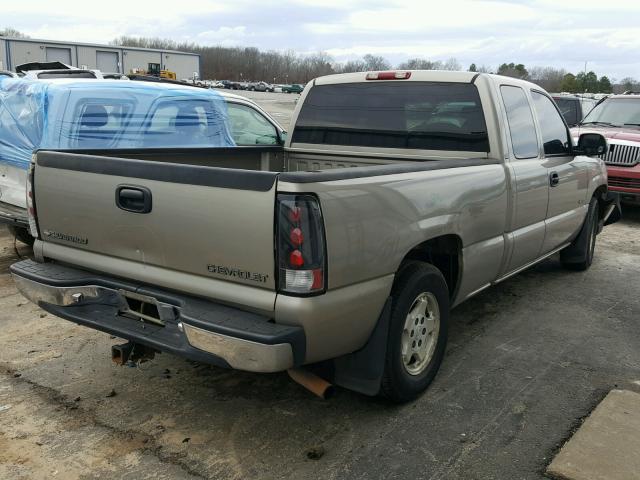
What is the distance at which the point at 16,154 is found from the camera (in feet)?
20.9

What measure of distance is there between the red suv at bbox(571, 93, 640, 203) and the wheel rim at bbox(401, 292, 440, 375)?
24.0 ft

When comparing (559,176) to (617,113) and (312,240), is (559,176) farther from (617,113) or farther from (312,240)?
(617,113)

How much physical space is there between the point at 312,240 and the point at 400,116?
7.82 feet

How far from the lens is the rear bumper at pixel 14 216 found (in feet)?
19.8

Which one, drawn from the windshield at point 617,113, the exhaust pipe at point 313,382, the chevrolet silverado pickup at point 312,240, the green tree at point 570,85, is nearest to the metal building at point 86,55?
the green tree at point 570,85

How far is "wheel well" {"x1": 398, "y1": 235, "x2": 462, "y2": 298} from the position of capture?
3.78 m

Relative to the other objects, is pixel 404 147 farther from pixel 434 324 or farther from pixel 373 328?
pixel 373 328

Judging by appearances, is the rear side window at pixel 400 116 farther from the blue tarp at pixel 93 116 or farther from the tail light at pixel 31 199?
the tail light at pixel 31 199

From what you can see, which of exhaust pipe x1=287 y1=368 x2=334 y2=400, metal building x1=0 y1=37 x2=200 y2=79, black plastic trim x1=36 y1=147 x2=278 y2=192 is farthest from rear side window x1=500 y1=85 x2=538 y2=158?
metal building x1=0 y1=37 x2=200 y2=79

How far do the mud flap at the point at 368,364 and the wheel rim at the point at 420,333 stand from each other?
26 cm

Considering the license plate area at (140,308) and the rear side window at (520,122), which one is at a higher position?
the rear side window at (520,122)

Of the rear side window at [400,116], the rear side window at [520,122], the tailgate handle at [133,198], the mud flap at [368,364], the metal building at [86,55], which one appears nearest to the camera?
the tailgate handle at [133,198]

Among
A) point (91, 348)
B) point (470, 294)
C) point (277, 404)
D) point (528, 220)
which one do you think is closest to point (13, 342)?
point (91, 348)

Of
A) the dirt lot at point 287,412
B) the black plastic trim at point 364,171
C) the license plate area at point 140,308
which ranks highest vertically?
the black plastic trim at point 364,171
